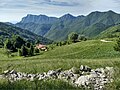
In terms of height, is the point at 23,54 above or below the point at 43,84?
below

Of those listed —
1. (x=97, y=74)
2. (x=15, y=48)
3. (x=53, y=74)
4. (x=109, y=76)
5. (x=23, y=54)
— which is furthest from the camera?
(x=15, y=48)

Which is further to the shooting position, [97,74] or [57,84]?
[97,74]

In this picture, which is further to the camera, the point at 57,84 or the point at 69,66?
the point at 69,66

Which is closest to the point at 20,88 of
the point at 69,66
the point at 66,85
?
the point at 66,85

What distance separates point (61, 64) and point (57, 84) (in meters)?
8.56

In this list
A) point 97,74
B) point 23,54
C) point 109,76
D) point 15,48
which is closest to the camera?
point 109,76

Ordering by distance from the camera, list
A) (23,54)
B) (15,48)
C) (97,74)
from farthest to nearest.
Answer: (15,48)
(23,54)
(97,74)

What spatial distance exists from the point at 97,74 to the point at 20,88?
22.3 ft

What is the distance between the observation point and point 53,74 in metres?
23.7

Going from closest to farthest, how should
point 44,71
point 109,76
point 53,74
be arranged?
point 109,76 → point 53,74 → point 44,71

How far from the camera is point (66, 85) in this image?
19.1 metres

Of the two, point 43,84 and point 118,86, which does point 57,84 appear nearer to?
point 43,84

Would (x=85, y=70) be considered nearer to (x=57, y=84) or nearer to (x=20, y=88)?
(x=57, y=84)

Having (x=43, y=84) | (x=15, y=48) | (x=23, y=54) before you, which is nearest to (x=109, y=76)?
(x=43, y=84)
